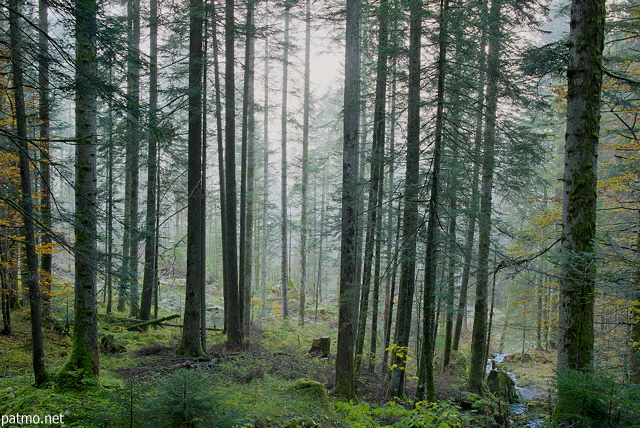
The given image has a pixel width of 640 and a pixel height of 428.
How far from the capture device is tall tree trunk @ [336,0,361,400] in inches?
293

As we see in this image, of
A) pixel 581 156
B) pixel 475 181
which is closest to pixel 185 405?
pixel 581 156

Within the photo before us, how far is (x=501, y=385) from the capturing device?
10.8m

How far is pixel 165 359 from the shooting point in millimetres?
8336

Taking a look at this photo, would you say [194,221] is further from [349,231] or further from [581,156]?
[581,156]

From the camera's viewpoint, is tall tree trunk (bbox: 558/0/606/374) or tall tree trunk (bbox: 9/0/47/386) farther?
tall tree trunk (bbox: 9/0/47/386)

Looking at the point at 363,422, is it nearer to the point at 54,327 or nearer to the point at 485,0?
the point at 485,0

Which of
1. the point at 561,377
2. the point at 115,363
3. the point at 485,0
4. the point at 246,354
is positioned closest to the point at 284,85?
the point at 485,0

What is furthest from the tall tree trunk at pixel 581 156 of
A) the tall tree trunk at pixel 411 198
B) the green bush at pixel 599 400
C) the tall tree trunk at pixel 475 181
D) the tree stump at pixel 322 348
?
the tree stump at pixel 322 348

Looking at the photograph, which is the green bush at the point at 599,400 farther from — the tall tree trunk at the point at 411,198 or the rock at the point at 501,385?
the rock at the point at 501,385

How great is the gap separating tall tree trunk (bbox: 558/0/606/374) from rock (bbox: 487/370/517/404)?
6.72 meters

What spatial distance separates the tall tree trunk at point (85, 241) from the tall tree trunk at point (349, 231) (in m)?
4.55

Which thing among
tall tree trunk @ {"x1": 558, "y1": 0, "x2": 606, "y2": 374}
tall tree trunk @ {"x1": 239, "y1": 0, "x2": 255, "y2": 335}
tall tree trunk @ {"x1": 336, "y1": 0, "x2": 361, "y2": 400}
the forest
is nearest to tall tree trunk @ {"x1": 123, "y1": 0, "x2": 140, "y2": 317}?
the forest

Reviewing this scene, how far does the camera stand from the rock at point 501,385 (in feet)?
34.0

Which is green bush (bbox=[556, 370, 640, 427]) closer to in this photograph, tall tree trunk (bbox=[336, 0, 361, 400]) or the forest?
the forest
